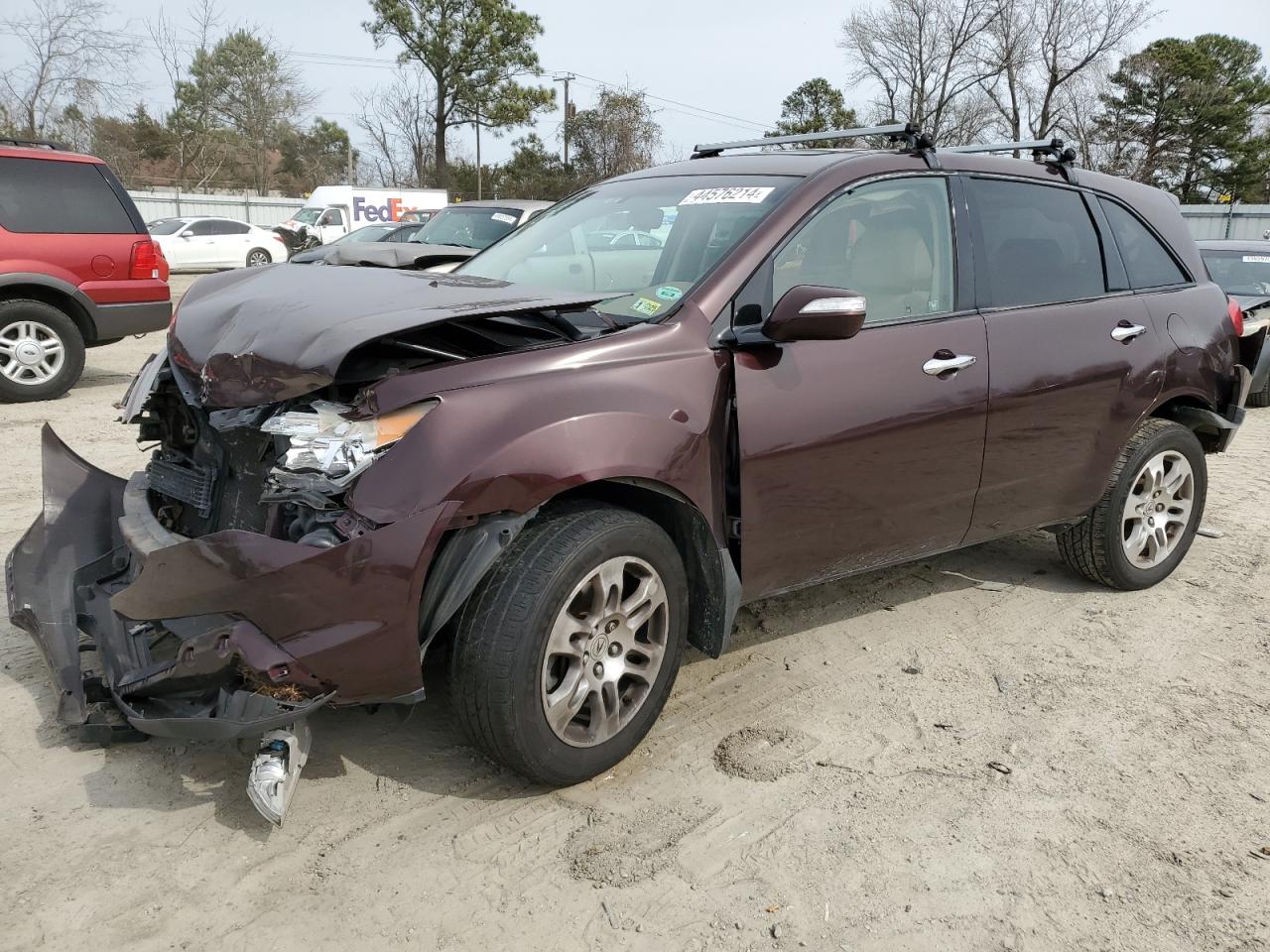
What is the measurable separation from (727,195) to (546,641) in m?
1.76

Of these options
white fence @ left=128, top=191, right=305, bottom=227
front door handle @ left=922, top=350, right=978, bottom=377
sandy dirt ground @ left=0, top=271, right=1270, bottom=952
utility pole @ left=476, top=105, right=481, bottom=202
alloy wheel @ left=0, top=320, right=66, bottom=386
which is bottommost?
sandy dirt ground @ left=0, top=271, right=1270, bottom=952

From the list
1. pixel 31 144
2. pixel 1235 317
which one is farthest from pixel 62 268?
pixel 1235 317

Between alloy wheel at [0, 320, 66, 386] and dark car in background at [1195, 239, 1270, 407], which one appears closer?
alloy wheel at [0, 320, 66, 386]

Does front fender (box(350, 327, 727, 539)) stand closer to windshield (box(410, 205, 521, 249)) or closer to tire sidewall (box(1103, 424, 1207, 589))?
tire sidewall (box(1103, 424, 1207, 589))

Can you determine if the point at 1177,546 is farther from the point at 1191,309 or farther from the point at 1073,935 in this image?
the point at 1073,935

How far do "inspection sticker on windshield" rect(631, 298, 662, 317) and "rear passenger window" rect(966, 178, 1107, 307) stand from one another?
1361 millimetres

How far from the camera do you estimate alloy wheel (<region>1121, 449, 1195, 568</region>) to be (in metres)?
4.48

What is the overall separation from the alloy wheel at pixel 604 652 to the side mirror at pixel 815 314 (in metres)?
0.82

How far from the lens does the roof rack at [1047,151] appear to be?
4.19m

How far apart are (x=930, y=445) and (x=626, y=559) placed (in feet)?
4.34

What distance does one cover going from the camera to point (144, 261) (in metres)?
8.58

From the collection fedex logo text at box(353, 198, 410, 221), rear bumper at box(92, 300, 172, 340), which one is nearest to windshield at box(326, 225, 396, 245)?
rear bumper at box(92, 300, 172, 340)

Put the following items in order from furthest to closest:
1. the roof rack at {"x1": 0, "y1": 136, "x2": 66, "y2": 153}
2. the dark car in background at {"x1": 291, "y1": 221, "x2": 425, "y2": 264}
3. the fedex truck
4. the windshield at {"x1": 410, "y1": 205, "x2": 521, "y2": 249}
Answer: the fedex truck, the windshield at {"x1": 410, "y1": 205, "x2": 521, "y2": 249}, the dark car in background at {"x1": 291, "y1": 221, "x2": 425, "y2": 264}, the roof rack at {"x1": 0, "y1": 136, "x2": 66, "y2": 153}

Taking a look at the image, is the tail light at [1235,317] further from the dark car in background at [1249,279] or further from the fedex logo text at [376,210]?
the fedex logo text at [376,210]
